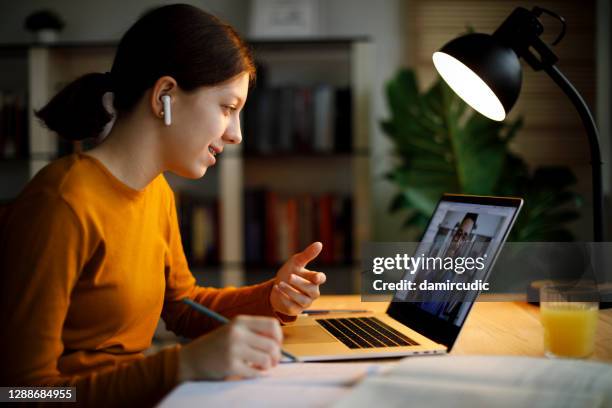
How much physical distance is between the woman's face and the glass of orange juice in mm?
579

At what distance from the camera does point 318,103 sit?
2783 millimetres

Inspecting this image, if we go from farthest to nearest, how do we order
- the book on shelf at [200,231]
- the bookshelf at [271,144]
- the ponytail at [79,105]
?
the book on shelf at [200,231], the bookshelf at [271,144], the ponytail at [79,105]

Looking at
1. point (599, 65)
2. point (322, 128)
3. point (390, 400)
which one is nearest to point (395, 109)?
point (322, 128)

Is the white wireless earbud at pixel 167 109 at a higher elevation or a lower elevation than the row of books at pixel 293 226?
higher

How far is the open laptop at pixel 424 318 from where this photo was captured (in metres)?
0.92

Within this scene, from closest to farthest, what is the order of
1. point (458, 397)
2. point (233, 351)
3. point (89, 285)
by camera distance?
point (458, 397), point (233, 351), point (89, 285)

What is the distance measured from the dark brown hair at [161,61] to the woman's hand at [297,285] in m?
0.33

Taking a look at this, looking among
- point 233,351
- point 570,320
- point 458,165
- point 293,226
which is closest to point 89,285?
point 233,351

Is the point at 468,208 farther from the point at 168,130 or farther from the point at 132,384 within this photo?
the point at 132,384

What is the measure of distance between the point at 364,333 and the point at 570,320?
0.32m

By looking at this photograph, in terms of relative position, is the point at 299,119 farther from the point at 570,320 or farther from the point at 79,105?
the point at 570,320

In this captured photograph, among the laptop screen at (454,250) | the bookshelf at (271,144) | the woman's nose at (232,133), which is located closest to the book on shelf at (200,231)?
the bookshelf at (271,144)

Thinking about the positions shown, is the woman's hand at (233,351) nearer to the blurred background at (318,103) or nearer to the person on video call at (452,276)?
the person on video call at (452,276)

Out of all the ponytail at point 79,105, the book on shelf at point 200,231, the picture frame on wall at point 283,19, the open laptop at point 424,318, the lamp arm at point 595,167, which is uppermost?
the picture frame on wall at point 283,19
